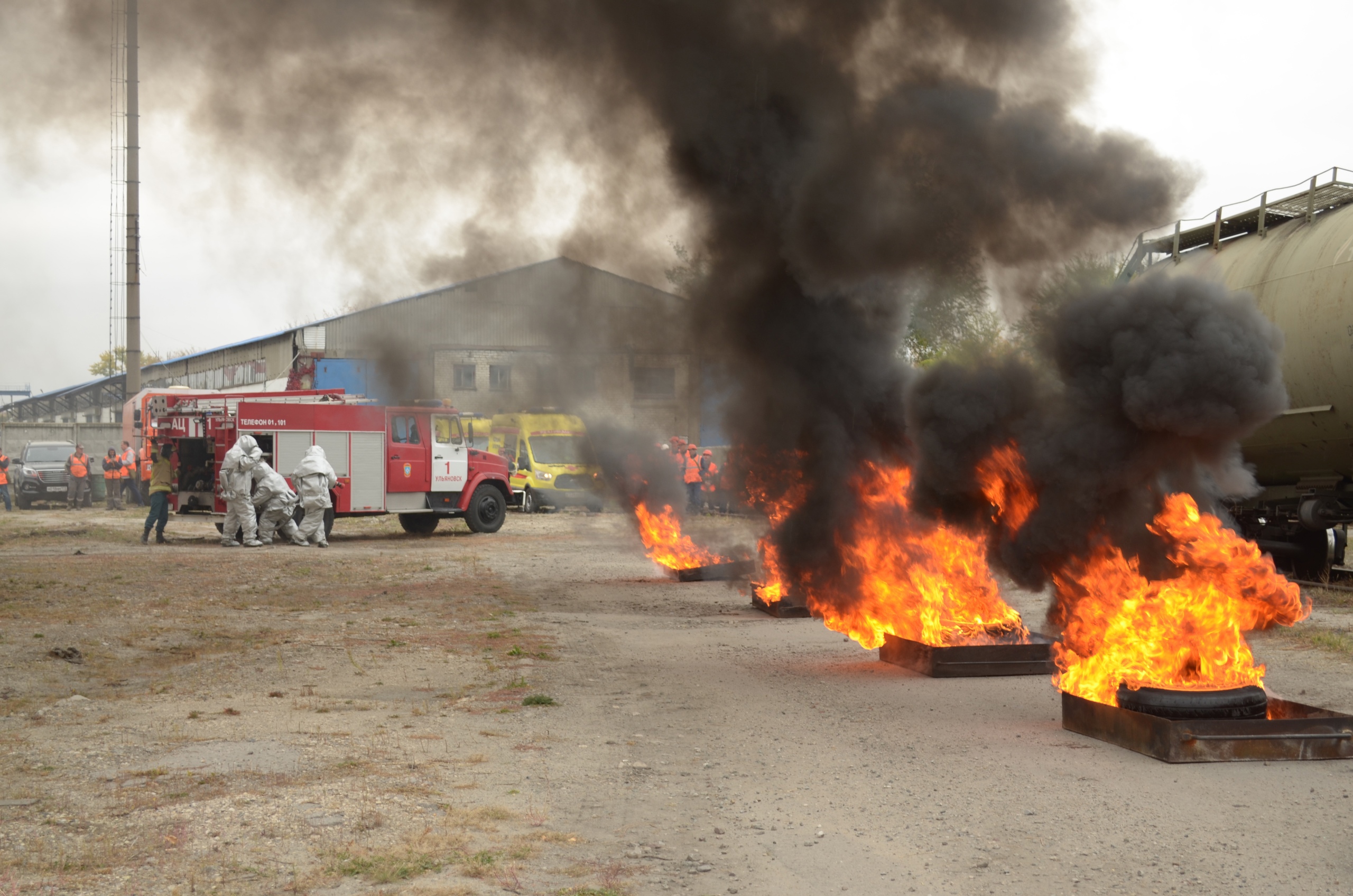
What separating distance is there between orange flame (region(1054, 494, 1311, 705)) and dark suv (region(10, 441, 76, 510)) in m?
33.1

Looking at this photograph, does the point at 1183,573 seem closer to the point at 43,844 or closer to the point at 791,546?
the point at 791,546

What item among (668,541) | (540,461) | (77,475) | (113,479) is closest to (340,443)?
(668,541)

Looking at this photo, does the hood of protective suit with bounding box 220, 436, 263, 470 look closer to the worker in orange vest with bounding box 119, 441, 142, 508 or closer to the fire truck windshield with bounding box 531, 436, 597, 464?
the fire truck windshield with bounding box 531, 436, 597, 464

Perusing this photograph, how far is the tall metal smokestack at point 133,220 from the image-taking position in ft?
29.8

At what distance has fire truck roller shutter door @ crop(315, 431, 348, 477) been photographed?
21.8 metres

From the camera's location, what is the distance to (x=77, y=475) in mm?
33031

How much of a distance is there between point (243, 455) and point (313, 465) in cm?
129

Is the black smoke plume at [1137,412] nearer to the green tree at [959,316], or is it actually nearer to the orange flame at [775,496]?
the green tree at [959,316]

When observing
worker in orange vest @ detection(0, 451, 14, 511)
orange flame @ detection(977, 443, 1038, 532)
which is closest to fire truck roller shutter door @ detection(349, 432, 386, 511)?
worker in orange vest @ detection(0, 451, 14, 511)

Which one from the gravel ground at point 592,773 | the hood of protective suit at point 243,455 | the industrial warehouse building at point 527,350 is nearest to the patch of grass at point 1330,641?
the gravel ground at point 592,773

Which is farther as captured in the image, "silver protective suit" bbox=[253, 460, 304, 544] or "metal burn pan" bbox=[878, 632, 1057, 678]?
"silver protective suit" bbox=[253, 460, 304, 544]

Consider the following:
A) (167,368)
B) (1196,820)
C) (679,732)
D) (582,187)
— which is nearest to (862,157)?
(582,187)

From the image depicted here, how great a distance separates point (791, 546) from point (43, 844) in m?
6.93

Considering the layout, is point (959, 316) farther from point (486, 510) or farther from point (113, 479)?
point (113, 479)
